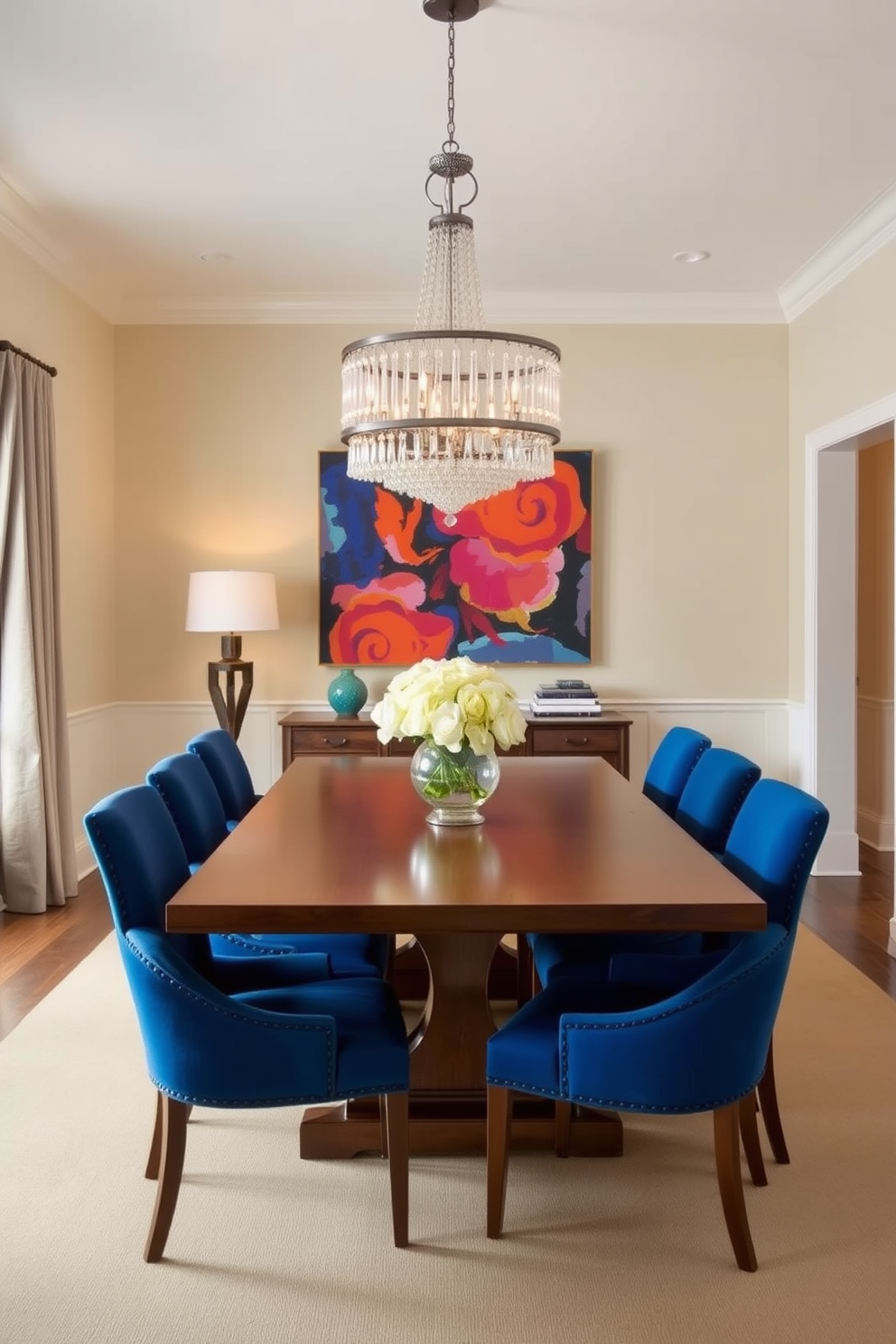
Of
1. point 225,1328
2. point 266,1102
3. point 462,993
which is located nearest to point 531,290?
point 462,993

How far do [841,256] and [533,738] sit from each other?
255cm

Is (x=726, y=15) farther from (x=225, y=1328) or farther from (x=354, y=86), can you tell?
(x=225, y=1328)

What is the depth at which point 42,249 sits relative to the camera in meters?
4.78

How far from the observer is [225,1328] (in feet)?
6.51

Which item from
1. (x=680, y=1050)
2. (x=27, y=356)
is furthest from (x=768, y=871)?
(x=27, y=356)

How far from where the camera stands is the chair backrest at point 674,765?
3.55m

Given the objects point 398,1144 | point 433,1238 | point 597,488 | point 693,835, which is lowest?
point 433,1238

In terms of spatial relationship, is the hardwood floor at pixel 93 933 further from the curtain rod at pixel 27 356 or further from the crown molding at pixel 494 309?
the crown molding at pixel 494 309

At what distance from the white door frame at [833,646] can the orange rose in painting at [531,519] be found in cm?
117

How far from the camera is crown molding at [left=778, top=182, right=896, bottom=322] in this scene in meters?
4.39

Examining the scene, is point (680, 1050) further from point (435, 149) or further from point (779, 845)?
point (435, 149)

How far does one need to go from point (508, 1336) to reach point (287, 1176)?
76cm

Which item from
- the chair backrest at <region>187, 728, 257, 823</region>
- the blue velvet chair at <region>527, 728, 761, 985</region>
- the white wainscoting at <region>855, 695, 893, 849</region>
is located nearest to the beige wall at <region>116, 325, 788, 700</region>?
the white wainscoting at <region>855, 695, 893, 849</region>

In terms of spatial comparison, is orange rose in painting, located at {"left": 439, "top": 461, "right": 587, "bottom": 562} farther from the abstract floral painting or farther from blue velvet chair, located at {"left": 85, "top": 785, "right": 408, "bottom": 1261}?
blue velvet chair, located at {"left": 85, "top": 785, "right": 408, "bottom": 1261}
